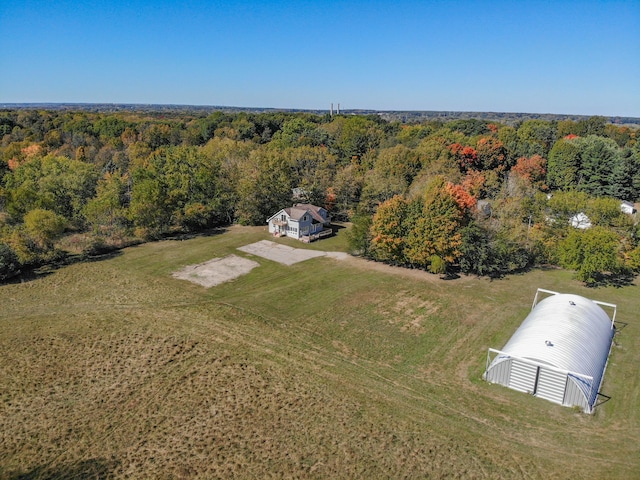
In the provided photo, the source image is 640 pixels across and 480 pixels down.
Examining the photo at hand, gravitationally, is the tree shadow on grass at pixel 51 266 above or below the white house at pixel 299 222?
below

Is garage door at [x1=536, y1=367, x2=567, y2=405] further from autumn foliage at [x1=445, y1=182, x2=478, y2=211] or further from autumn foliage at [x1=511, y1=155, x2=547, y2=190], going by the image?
autumn foliage at [x1=511, y1=155, x2=547, y2=190]

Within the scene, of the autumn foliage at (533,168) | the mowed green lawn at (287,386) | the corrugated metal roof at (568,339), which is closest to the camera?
the mowed green lawn at (287,386)

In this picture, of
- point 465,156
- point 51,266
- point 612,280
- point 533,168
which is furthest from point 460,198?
point 51,266

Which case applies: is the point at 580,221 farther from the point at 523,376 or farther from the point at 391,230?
the point at 523,376

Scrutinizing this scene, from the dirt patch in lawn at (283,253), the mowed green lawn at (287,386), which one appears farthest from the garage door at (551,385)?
the dirt patch in lawn at (283,253)

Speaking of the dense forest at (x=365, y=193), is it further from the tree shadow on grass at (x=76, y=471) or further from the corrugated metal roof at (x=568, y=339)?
the tree shadow on grass at (x=76, y=471)

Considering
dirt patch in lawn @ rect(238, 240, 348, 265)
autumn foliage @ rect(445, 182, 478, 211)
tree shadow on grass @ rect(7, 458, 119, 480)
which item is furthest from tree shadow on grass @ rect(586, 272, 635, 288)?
tree shadow on grass @ rect(7, 458, 119, 480)
